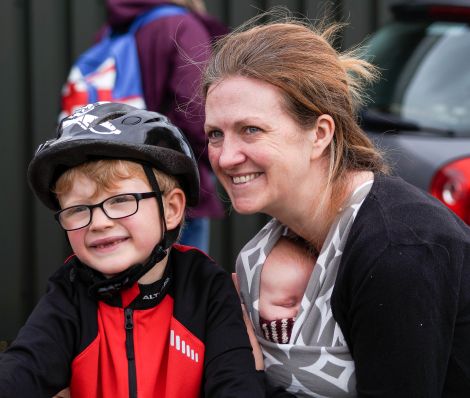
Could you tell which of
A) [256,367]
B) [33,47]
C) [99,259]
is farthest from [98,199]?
[33,47]

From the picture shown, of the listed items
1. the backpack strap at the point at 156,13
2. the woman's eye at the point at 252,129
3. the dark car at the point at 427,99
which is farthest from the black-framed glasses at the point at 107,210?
the backpack strap at the point at 156,13

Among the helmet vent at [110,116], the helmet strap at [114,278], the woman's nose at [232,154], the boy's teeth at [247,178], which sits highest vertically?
the helmet vent at [110,116]

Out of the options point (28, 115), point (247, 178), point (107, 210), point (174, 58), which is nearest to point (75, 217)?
point (107, 210)

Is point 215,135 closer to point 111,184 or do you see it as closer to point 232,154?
point 232,154

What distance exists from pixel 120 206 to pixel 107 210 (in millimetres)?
39

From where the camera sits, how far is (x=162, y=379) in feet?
8.36

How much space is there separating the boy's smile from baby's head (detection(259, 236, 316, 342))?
36 cm

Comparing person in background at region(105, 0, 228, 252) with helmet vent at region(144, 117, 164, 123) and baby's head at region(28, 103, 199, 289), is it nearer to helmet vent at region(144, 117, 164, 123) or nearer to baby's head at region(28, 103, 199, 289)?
helmet vent at region(144, 117, 164, 123)

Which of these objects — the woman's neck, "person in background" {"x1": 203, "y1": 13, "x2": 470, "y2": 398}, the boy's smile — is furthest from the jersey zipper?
the woman's neck

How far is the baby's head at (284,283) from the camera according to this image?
2.68 m

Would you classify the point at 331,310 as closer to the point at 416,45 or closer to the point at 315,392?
the point at 315,392

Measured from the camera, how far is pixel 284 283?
2.74 m

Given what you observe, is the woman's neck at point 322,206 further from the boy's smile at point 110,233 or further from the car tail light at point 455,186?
the car tail light at point 455,186

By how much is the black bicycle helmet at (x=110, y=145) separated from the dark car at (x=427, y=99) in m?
1.25
